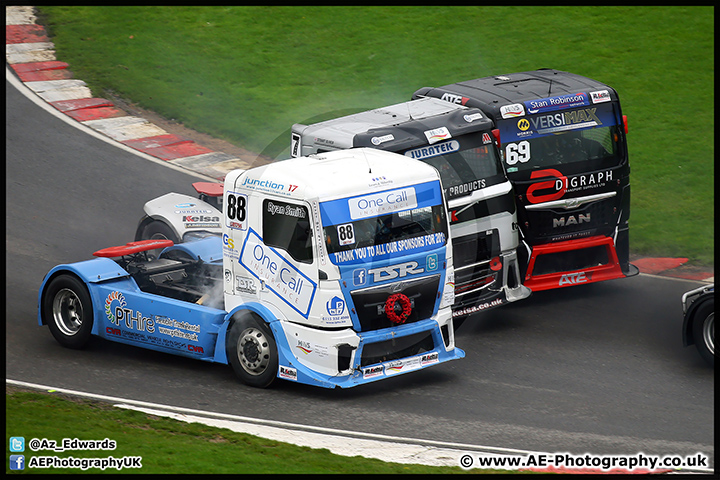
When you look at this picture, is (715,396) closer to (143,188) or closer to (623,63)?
(143,188)

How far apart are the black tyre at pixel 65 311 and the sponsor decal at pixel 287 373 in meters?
2.69

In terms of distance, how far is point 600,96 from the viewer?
12133mm

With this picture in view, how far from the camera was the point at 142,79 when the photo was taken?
70.3 feet

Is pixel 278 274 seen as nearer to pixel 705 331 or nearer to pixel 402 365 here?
pixel 402 365

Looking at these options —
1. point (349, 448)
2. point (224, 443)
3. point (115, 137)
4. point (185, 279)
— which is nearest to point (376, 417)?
point (349, 448)

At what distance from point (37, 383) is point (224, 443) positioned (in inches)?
108

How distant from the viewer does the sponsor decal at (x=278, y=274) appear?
31.2 feet

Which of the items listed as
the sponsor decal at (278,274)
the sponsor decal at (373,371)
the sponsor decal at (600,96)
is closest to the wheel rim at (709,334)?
the sponsor decal at (600,96)

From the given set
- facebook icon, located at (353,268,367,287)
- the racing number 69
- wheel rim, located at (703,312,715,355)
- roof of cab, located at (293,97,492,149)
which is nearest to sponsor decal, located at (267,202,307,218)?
facebook icon, located at (353,268,367,287)

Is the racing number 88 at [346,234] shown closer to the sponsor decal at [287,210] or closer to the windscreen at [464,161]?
the sponsor decal at [287,210]

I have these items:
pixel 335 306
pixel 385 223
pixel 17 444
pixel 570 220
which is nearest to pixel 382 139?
pixel 385 223

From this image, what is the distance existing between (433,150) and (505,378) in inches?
113

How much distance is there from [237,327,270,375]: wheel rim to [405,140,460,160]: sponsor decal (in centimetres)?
285

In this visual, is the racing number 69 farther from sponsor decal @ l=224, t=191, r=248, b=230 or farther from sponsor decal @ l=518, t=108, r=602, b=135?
sponsor decal @ l=224, t=191, r=248, b=230
